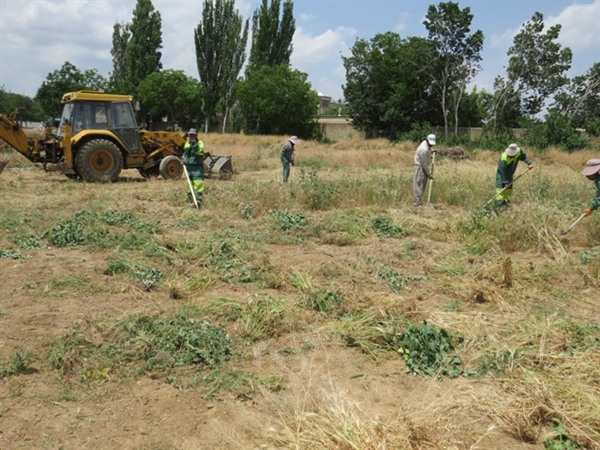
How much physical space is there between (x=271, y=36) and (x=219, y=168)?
87.5 ft

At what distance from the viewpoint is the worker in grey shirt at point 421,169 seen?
34.7 feet

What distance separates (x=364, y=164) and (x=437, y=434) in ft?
65.0

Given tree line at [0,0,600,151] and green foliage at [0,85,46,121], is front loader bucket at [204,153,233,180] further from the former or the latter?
green foliage at [0,85,46,121]

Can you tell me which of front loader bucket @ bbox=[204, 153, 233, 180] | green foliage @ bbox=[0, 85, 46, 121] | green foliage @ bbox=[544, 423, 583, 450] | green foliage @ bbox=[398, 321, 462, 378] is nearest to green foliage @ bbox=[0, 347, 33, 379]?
green foliage @ bbox=[398, 321, 462, 378]

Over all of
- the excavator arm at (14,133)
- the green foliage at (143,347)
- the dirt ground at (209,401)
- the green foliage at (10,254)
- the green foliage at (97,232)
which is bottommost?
the dirt ground at (209,401)

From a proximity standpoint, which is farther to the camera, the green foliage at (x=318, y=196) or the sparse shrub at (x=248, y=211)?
the green foliage at (x=318, y=196)

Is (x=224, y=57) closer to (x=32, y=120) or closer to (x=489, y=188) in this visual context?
(x=32, y=120)

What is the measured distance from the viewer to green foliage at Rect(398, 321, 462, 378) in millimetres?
4258

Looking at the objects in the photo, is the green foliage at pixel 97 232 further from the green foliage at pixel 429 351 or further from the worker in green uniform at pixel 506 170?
the worker in green uniform at pixel 506 170

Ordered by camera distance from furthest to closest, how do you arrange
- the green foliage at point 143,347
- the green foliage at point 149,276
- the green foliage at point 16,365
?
the green foliage at point 149,276, the green foliage at point 143,347, the green foliage at point 16,365

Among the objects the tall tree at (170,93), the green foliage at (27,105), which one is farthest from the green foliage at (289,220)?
the green foliage at (27,105)

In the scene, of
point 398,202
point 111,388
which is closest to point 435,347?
Answer: point 111,388

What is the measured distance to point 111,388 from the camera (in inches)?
152

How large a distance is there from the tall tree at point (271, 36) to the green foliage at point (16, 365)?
37.0m
